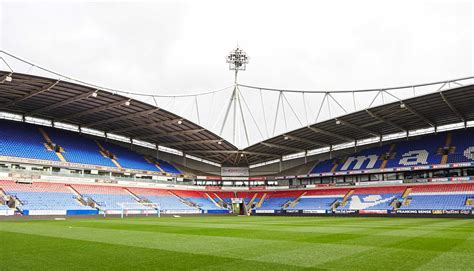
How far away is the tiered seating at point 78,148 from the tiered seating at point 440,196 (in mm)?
40615

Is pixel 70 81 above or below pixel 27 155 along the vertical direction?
above

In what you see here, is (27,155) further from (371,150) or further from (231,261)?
(371,150)

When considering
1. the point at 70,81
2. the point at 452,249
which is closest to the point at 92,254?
the point at 452,249

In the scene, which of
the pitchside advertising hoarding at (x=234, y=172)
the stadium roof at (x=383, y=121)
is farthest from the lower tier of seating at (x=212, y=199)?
the stadium roof at (x=383, y=121)

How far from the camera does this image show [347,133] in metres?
55.5

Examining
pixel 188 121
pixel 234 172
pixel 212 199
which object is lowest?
pixel 212 199

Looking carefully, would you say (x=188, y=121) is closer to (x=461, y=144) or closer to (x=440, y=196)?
(x=440, y=196)

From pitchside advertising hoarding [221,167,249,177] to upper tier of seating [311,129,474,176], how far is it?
14.8 metres

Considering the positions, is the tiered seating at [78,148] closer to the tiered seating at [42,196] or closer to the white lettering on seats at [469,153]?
the tiered seating at [42,196]

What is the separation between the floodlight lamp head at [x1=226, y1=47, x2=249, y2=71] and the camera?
63.3m

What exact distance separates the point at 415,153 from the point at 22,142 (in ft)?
170

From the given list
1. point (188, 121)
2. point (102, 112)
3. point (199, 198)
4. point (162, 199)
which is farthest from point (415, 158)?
point (102, 112)

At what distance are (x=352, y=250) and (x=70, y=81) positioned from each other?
31.4 meters

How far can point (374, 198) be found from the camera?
171 ft
